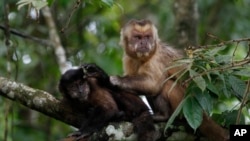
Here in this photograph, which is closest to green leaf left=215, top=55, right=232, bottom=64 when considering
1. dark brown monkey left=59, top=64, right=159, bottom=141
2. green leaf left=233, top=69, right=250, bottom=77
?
green leaf left=233, top=69, right=250, bottom=77

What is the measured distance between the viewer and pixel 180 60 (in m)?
4.28

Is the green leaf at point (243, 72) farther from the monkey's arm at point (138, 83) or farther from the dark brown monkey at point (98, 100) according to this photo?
the monkey's arm at point (138, 83)

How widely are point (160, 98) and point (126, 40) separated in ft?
2.74

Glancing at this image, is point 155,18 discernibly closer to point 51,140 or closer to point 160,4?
A: point 160,4

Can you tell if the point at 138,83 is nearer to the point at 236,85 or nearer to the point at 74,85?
the point at 74,85

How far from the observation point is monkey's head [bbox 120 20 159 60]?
19.0ft

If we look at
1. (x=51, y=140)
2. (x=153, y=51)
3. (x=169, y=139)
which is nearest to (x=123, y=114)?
(x=169, y=139)

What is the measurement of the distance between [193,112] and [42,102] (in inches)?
58.7

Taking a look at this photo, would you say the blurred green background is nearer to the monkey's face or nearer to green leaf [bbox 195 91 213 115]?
the monkey's face

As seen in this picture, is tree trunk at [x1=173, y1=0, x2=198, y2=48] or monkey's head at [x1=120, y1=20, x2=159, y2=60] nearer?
monkey's head at [x1=120, y1=20, x2=159, y2=60]

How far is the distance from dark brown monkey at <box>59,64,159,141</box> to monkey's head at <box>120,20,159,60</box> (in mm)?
458

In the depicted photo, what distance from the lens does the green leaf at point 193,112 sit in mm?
4184

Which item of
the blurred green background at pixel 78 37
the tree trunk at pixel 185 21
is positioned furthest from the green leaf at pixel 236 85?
the blurred green background at pixel 78 37

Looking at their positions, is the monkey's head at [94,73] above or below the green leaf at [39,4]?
below
